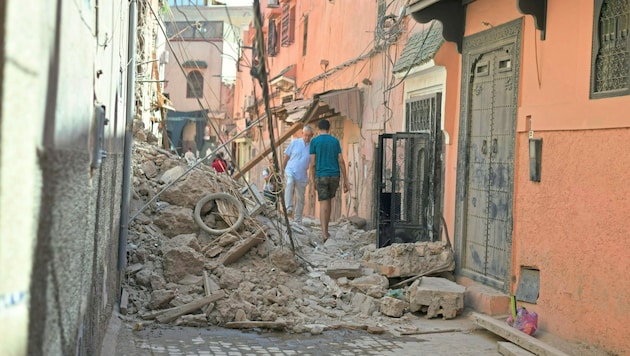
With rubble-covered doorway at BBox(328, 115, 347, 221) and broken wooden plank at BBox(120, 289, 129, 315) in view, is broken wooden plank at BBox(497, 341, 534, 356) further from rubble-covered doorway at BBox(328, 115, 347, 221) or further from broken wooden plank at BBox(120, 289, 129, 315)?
rubble-covered doorway at BBox(328, 115, 347, 221)

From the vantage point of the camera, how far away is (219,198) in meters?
10.3

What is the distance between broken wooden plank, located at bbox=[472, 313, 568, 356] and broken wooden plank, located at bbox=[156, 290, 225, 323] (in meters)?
2.57

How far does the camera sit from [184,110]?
2032 inches

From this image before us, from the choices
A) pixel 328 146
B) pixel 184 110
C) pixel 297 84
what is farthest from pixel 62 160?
pixel 184 110

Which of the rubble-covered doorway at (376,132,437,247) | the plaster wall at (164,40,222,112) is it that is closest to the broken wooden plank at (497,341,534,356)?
the rubble-covered doorway at (376,132,437,247)

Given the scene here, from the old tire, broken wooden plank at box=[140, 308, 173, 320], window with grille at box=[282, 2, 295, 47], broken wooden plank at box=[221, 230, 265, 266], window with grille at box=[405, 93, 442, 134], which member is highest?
window with grille at box=[282, 2, 295, 47]

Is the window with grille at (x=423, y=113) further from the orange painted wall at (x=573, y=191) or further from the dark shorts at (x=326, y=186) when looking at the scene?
the orange painted wall at (x=573, y=191)

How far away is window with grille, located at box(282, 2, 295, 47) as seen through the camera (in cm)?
2775

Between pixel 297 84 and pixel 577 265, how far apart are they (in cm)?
1964

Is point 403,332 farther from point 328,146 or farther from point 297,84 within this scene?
point 297,84

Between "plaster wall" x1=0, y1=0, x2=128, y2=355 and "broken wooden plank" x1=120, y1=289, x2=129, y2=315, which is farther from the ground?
"plaster wall" x1=0, y1=0, x2=128, y2=355

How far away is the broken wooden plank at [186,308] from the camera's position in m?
8.16

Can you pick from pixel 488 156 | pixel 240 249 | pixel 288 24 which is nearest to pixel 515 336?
pixel 488 156

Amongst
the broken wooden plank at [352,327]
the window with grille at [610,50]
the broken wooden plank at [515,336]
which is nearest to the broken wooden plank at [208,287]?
the broken wooden plank at [352,327]
